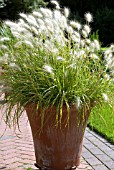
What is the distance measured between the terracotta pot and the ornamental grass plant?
9 cm

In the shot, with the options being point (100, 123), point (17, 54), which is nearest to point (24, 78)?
point (17, 54)

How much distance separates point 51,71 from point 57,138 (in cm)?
62

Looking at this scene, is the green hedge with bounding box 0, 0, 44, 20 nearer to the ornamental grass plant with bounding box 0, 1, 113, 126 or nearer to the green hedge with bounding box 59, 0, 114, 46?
the green hedge with bounding box 59, 0, 114, 46

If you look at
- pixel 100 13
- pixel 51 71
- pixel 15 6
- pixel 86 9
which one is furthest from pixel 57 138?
pixel 86 9

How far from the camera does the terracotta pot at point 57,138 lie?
3348mm

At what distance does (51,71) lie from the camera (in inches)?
124

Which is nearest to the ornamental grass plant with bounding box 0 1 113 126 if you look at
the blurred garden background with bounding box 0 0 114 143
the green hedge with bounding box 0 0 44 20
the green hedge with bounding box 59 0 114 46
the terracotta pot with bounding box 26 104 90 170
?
the terracotta pot with bounding box 26 104 90 170

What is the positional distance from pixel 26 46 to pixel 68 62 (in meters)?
0.41

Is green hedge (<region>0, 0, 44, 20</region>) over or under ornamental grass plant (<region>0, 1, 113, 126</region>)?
over

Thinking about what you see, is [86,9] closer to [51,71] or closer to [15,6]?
[15,6]

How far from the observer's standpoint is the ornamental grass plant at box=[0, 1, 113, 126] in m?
3.27

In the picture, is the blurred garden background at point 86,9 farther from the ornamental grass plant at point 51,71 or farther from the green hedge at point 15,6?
the ornamental grass plant at point 51,71

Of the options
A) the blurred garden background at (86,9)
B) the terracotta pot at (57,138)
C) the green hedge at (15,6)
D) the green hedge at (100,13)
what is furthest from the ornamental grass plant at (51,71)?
the green hedge at (100,13)

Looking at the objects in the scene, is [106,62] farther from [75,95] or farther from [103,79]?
[75,95]
